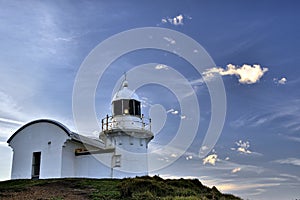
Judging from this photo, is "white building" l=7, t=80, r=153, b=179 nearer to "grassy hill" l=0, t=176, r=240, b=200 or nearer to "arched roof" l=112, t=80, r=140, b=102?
"arched roof" l=112, t=80, r=140, b=102

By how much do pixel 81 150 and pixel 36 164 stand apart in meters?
2.75

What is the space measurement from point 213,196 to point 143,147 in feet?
27.6

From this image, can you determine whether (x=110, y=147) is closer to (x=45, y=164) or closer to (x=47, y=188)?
(x=45, y=164)

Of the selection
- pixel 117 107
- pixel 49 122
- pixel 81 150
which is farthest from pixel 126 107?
pixel 49 122

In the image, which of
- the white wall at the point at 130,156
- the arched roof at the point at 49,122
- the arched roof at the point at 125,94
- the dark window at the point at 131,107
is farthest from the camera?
the arched roof at the point at 125,94

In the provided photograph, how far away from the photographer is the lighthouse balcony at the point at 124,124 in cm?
2017

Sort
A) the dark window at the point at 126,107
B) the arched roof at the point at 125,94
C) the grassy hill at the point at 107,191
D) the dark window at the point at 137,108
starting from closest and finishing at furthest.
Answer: the grassy hill at the point at 107,191, the dark window at the point at 126,107, the dark window at the point at 137,108, the arched roof at the point at 125,94

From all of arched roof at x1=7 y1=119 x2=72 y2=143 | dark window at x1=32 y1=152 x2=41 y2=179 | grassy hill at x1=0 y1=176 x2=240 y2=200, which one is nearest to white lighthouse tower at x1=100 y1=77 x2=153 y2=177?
arched roof at x1=7 y1=119 x2=72 y2=143

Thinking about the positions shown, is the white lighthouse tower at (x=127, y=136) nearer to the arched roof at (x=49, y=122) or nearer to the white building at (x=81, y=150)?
the white building at (x=81, y=150)

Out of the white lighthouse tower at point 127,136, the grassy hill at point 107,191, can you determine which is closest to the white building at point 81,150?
the white lighthouse tower at point 127,136

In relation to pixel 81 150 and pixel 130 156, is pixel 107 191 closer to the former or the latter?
pixel 130 156

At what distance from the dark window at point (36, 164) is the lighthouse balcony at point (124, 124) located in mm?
4089

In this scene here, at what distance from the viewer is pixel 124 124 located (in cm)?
2042

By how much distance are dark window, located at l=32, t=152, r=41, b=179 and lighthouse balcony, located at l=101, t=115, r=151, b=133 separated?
13.4 feet
